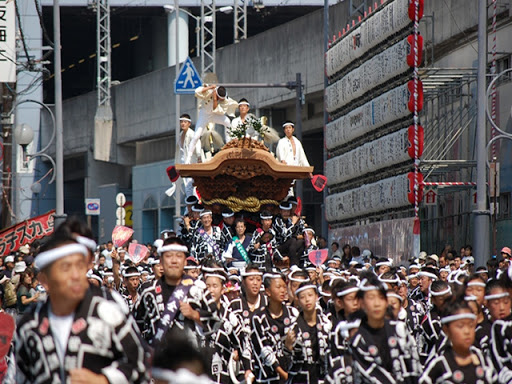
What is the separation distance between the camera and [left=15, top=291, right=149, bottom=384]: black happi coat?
5.55 m

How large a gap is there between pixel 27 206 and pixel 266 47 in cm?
1840

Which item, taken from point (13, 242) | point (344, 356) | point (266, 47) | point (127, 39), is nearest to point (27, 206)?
point (127, 39)

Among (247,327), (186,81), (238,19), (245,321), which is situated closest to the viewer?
(247,327)

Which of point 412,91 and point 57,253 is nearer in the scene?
point 57,253

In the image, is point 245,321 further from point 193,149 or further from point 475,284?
point 193,149

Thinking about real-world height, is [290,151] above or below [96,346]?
above

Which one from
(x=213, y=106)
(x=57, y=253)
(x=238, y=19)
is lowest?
(x=57, y=253)

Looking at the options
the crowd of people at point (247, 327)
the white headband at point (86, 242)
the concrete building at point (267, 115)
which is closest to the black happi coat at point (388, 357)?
the crowd of people at point (247, 327)

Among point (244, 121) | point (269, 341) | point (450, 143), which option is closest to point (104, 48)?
point (450, 143)

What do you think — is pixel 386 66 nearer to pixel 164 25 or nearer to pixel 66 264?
pixel 66 264

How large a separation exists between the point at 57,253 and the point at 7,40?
69.4 feet

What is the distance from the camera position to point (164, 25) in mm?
51719

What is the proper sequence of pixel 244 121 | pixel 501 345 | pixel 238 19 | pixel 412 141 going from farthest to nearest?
pixel 238 19, pixel 412 141, pixel 244 121, pixel 501 345

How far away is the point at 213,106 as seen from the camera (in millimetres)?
20938
